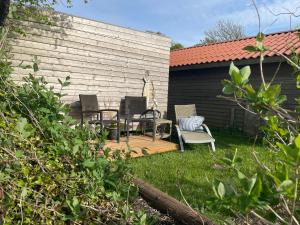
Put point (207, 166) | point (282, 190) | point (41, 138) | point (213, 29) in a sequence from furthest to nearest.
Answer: point (213, 29), point (207, 166), point (41, 138), point (282, 190)

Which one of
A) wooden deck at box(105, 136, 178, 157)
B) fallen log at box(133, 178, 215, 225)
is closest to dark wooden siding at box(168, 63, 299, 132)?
wooden deck at box(105, 136, 178, 157)

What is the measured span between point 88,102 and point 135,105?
4.80 feet

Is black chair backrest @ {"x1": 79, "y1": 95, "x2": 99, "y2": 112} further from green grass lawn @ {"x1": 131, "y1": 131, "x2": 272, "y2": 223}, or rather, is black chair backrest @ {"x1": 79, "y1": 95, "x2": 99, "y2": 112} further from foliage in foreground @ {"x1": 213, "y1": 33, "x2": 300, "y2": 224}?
foliage in foreground @ {"x1": 213, "y1": 33, "x2": 300, "y2": 224}

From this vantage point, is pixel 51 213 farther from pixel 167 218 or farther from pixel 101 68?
pixel 101 68

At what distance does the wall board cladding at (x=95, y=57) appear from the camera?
8047mm

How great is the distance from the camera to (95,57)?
9211 mm

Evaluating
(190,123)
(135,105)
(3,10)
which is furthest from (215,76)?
(3,10)

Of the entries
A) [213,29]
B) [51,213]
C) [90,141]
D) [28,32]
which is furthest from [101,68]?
[213,29]

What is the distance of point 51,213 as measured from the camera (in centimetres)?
248

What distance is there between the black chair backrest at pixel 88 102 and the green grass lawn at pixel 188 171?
239 centimetres

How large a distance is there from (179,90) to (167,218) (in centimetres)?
1168

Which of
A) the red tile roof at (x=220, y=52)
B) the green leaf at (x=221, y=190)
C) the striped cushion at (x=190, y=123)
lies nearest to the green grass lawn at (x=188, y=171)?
the striped cushion at (x=190, y=123)

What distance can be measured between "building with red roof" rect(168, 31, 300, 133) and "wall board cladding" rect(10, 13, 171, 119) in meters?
2.42

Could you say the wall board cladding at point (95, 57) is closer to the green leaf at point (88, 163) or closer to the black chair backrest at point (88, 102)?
the black chair backrest at point (88, 102)
